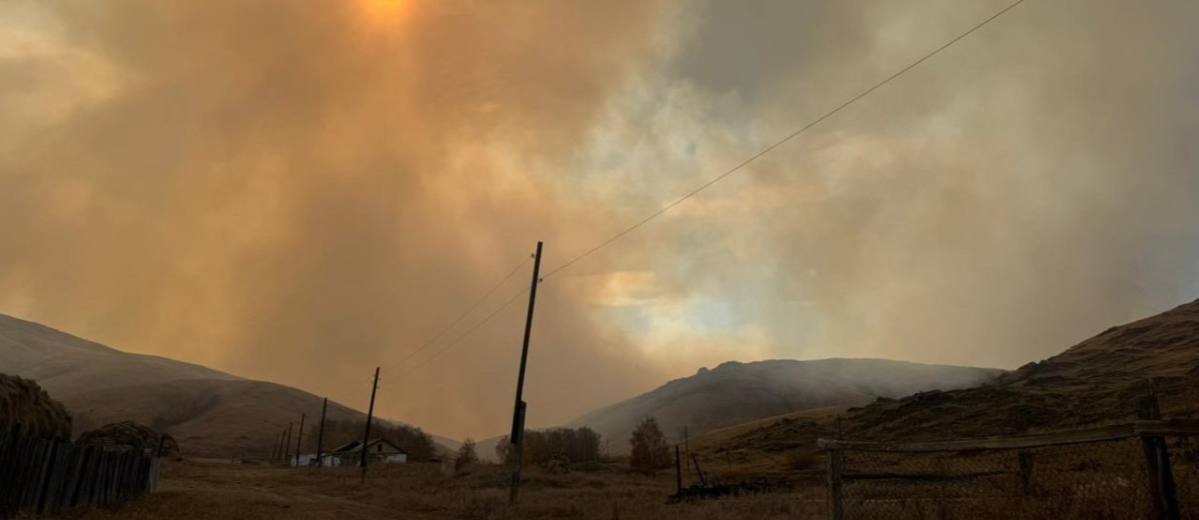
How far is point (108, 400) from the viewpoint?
194875 mm

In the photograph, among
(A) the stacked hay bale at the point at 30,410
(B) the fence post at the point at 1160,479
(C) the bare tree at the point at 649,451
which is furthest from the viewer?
(C) the bare tree at the point at 649,451

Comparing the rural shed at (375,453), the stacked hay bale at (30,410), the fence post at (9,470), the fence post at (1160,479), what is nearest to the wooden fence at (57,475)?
the fence post at (9,470)

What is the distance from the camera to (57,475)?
17.4 meters

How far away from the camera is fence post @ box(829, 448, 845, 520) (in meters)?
10.6

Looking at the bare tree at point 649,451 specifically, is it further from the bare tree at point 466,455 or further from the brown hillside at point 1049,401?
the bare tree at point 466,455

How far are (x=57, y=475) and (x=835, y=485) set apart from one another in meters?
18.9

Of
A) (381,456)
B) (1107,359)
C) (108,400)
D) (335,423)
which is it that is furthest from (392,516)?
(108,400)

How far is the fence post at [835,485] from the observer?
34.7ft

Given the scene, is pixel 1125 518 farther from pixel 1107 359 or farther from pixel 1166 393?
pixel 1107 359

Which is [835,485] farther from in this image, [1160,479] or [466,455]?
[466,455]

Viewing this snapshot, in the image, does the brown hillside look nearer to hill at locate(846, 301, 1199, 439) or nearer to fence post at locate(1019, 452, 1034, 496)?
hill at locate(846, 301, 1199, 439)

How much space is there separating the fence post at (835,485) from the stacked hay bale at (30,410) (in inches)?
886

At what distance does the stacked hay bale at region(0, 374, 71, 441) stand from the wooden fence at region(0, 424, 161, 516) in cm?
190

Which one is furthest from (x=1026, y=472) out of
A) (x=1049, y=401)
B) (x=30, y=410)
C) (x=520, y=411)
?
(x=1049, y=401)
